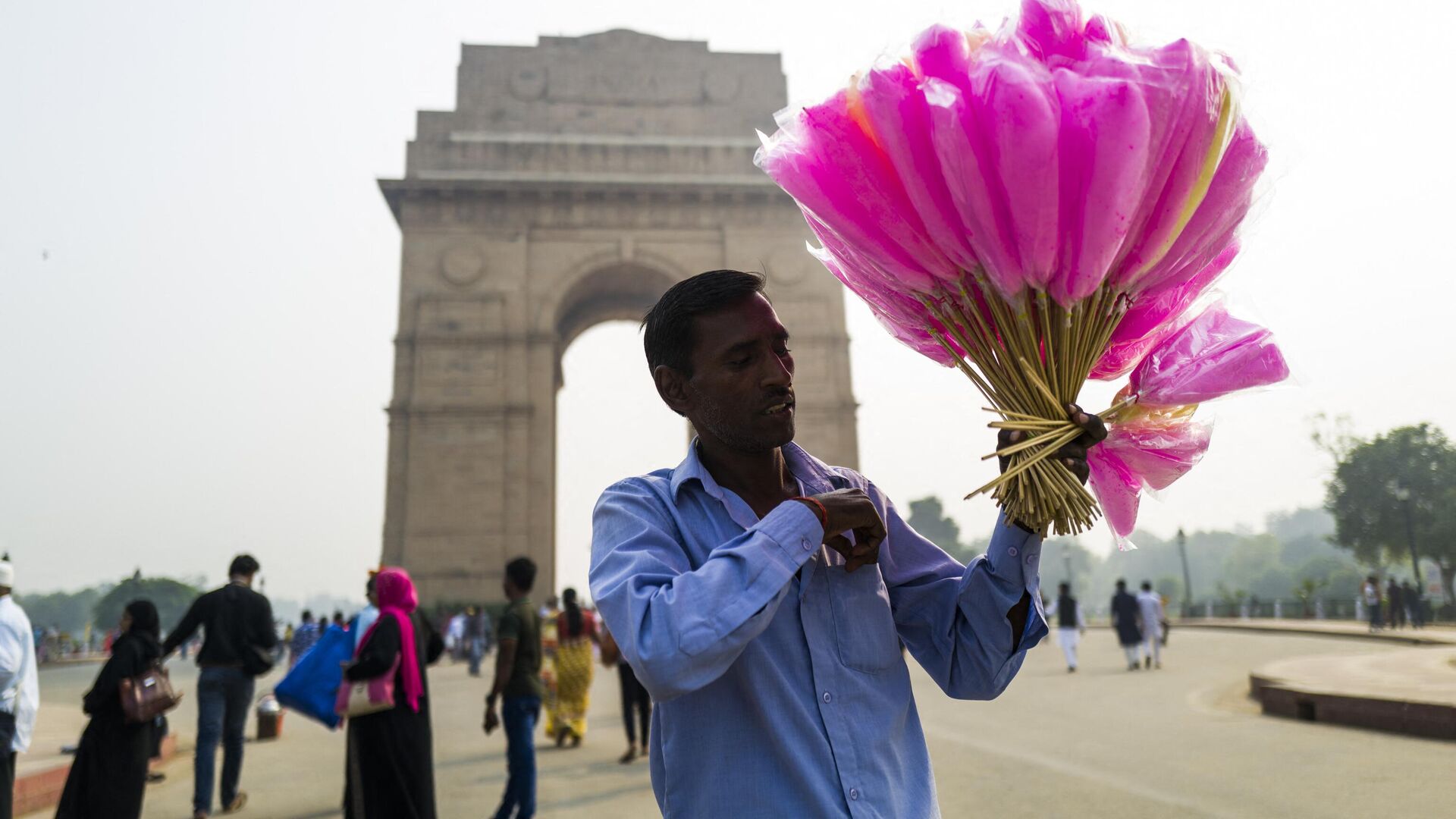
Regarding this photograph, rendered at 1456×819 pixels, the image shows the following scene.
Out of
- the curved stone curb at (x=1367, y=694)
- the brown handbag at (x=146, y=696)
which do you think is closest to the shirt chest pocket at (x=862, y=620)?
the brown handbag at (x=146, y=696)

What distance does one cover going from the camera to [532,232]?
26.7 meters

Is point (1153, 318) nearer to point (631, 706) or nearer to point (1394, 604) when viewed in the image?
point (631, 706)

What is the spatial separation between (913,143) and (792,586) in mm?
738

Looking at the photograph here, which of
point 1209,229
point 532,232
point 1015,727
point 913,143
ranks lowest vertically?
point 1015,727

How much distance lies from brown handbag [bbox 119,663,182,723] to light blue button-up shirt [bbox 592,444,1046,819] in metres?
4.39

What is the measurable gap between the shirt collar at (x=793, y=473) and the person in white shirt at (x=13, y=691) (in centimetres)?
→ 434

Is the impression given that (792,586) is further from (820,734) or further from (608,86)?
(608,86)

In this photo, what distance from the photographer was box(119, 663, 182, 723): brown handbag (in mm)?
5039

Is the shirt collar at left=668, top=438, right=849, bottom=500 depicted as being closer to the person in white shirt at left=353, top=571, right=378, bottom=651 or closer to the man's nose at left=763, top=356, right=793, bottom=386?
the man's nose at left=763, top=356, right=793, bottom=386

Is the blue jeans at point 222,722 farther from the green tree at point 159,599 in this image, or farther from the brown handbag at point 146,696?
the green tree at point 159,599

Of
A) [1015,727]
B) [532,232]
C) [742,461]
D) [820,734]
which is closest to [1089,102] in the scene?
[742,461]

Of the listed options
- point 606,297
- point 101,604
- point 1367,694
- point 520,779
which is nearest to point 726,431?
point 520,779

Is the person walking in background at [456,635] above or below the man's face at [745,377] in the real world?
below

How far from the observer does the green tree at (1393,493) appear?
148ft
